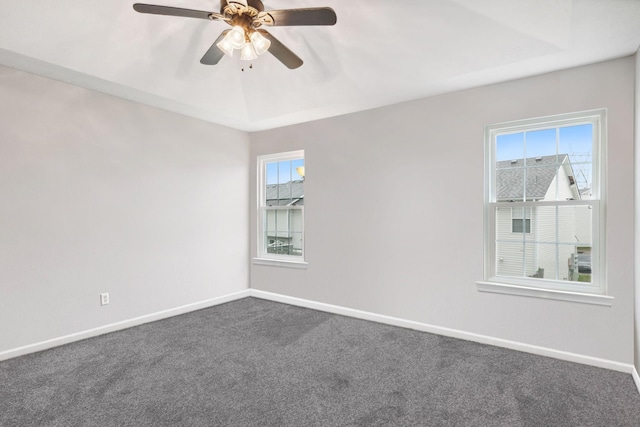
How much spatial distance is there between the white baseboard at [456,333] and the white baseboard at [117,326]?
0.61m

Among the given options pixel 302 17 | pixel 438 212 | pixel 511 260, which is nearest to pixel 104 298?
pixel 302 17

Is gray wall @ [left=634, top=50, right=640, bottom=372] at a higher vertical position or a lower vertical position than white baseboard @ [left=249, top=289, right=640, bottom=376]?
higher

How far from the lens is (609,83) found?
2.53 metres

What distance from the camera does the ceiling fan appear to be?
179cm

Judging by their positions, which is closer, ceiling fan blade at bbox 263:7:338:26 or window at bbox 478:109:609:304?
ceiling fan blade at bbox 263:7:338:26

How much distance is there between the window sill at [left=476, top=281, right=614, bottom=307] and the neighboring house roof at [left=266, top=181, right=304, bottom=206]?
2.45 metres

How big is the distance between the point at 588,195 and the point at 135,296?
449 centimetres

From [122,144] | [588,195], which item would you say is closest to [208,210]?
[122,144]

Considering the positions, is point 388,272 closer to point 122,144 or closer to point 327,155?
point 327,155

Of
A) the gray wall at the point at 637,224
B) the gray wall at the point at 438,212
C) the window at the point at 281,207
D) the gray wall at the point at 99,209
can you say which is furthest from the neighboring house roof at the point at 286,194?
the gray wall at the point at 637,224

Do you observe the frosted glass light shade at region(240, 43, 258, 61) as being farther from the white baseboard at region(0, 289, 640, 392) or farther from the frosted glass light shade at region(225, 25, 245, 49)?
the white baseboard at region(0, 289, 640, 392)

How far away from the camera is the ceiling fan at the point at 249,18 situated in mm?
1790

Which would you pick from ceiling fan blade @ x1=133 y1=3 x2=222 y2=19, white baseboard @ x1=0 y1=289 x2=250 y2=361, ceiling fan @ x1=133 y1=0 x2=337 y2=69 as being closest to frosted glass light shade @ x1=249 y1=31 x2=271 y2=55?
ceiling fan @ x1=133 y1=0 x2=337 y2=69

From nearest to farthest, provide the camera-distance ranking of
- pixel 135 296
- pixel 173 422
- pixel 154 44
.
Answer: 1. pixel 173 422
2. pixel 154 44
3. pixel 135 296
